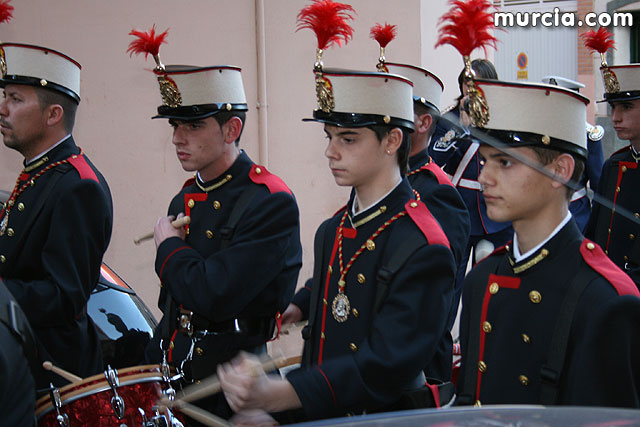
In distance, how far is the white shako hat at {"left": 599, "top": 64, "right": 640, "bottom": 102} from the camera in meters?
4.73

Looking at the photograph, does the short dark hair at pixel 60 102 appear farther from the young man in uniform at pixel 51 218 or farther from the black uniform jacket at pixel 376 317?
the black uniform jacket at pixel 376 317

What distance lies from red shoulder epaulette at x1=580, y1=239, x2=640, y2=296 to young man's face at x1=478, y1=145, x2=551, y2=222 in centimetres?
18

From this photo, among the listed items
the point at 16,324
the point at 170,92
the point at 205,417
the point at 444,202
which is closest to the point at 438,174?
the point at 444,202

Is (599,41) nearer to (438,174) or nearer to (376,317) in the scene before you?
(438,174)

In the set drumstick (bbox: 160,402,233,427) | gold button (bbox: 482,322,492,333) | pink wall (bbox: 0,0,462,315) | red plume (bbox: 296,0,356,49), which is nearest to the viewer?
drumstick (bbox: 160,402,233,427)

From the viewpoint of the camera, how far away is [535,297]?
8.04ft

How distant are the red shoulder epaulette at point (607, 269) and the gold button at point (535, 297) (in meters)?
0.16

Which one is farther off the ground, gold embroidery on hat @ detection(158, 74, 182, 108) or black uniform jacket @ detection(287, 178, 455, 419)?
gold embroidery on hat @ detection(158, 74, 182, 108)

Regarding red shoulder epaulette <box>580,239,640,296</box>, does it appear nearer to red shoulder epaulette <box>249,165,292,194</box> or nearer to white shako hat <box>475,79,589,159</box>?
white shako hat <box>475,79,589,159</box>

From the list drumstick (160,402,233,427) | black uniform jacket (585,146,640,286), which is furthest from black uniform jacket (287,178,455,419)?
black uniform jacket (585,146,640,286)

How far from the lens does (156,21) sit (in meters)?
6.43

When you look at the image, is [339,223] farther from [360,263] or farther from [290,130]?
[290,130]

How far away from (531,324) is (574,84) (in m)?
3.82

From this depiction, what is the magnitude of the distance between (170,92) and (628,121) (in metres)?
2.59
